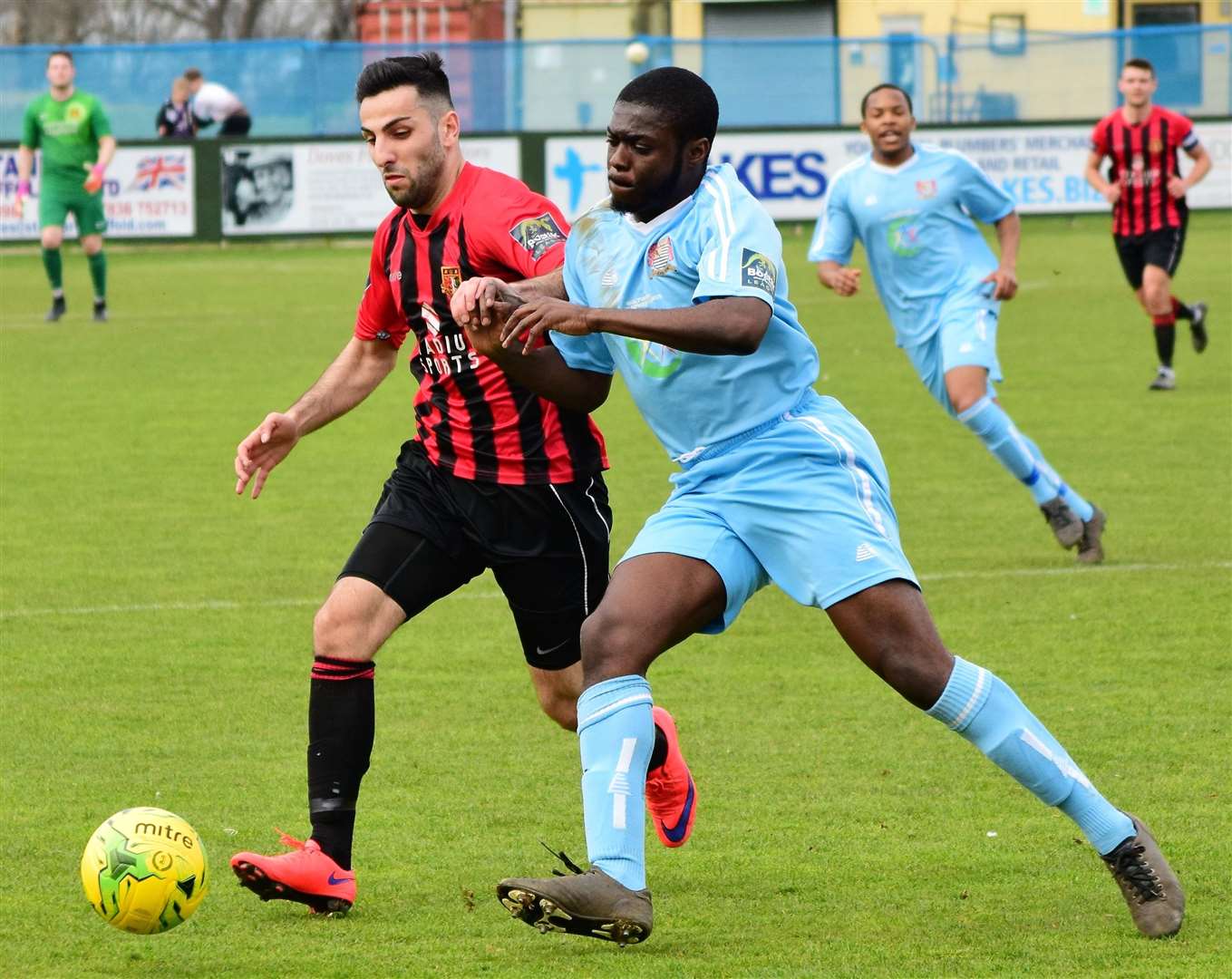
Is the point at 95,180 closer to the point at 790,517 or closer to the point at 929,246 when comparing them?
the point at 929,246

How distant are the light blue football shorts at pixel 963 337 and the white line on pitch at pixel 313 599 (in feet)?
3.02

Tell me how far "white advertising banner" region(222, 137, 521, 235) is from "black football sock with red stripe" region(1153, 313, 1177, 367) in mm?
15236

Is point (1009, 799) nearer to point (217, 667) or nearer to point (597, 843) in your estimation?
point (597, 843)

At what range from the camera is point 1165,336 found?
15164 mm

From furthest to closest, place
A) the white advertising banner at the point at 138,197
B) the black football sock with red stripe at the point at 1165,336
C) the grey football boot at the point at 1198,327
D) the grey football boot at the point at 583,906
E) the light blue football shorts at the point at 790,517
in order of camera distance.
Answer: the white advertising banner at the point at 138,197, the grey football boot at the point at 1198,327, the black football sock with red stripe at the point at 1165,336, the light blue football shorts at the point at 790,517, the grey football boot at the point at 583,906

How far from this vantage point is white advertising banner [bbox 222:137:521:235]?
29.0 meters

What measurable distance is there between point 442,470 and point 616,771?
1180 millimetres

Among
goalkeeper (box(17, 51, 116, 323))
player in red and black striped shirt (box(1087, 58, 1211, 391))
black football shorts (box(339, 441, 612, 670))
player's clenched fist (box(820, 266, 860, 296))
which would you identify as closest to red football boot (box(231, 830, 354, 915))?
black football shorts (box(339, 441, 612, 670))

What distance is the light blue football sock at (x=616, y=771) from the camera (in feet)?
14.7

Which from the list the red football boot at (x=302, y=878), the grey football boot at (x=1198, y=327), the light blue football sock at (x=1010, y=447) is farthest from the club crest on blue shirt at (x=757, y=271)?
the grey football boot at (x=1198, y=327)

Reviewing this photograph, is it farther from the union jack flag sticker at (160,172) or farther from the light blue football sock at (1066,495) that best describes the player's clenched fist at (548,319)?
the union jack flag sticker at (160,172)

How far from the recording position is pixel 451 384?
17.7ft

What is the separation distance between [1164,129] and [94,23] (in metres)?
40.6

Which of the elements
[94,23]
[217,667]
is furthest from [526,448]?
[94,23]
